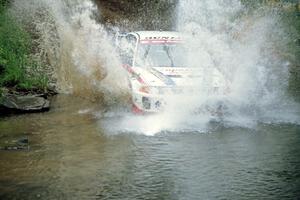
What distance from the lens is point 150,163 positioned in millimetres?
8094

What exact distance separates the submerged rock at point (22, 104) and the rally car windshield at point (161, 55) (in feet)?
8.12

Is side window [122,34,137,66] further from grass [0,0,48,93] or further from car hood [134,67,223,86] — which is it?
grass [0,0,48,93]

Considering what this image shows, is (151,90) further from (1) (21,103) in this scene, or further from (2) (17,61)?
(2) (17,61)

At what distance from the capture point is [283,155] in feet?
28.0

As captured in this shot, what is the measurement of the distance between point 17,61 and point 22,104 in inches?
101

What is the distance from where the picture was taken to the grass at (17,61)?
45.1 ft

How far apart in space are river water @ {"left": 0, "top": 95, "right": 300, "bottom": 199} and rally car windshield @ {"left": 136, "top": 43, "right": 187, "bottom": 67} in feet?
6.19

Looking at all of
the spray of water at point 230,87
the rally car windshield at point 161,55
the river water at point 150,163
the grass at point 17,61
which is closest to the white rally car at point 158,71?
the rally car windshield at point 161,55

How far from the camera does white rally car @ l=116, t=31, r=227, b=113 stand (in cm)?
1066

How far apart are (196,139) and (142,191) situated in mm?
2789

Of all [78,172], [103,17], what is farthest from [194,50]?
[103,17]

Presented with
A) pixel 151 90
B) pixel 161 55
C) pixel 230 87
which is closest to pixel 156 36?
pixel 161 55

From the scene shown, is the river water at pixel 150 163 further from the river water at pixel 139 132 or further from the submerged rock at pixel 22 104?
the submerged rock at pixel 22 104

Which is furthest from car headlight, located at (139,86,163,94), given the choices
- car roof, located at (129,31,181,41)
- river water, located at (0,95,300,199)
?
car roof, located at (129,31,181,41)
